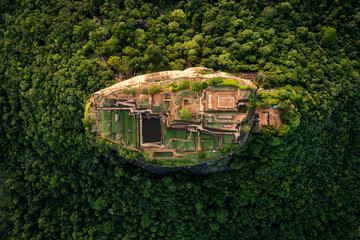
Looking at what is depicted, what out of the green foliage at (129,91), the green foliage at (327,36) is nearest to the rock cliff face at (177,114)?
the green foliage at (129,91)

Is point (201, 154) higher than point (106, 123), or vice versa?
point (106, 123)

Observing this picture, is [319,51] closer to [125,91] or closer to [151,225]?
[125,91]

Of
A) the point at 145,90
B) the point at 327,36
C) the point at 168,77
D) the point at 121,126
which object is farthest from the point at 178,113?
the point at 327,36

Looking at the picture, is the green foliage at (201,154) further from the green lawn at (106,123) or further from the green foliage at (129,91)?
the green lawn at (106,123)

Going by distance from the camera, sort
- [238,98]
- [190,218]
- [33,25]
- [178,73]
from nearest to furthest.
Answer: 1. [238,98]
2. [178,73]
3. [190,218]
4. [33,25]

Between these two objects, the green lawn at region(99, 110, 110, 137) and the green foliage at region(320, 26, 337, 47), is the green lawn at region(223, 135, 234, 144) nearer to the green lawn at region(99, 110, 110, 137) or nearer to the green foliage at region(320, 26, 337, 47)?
the green lawn at region(99, 110, 110, 137)

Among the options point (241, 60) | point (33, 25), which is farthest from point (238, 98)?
point (33, 25)

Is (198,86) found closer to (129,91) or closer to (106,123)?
(129,91)
